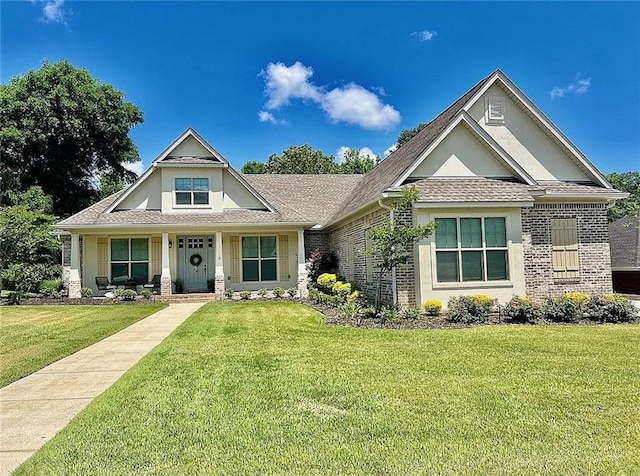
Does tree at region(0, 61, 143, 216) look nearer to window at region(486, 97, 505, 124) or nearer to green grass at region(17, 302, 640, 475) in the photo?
window at region(486, 97, 505, 124)

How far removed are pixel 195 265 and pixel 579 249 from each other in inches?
565

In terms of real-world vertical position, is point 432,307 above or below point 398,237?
below

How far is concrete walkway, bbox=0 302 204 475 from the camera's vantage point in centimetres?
397

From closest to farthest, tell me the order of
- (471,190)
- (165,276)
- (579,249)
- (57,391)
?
1. (57,391)
2. (471,190)
3. (579,249)
4. (165,276)

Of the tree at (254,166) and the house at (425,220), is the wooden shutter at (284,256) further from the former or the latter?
the tree at (254,166)

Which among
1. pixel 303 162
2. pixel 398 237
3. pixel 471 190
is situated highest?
pixel 303 162

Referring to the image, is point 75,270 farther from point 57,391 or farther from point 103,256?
point 57,391

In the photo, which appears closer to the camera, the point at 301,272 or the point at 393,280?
the point at 393,280

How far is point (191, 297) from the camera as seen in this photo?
1709 centimetres

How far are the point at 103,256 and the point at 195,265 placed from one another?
3.64m

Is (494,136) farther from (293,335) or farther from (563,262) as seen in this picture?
(293,335)

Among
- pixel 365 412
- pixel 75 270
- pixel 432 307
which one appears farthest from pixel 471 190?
pixel 75 270

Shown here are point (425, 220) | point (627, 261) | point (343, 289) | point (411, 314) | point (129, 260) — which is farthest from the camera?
point (627, 261)

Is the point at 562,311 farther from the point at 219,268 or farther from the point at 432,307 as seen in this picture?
the point at 219,268
